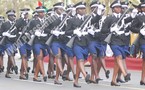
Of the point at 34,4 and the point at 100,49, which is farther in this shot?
the point at 34,4

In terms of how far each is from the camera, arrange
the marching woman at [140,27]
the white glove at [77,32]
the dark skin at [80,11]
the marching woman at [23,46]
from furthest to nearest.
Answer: the marching woman at [23,46], the dark skin at [80,11], the white glove at [77,32], the marching woman at [140,27]

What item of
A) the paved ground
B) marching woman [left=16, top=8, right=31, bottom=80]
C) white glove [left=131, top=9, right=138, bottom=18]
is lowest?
the paved ground

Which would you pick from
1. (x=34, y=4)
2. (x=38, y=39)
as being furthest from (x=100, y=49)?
(x=34, y=4)

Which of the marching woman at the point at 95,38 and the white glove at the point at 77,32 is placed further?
the marching woman at the point at 95,38

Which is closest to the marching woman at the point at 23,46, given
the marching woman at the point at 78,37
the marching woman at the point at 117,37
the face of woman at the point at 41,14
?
the face of woman at the point at 41,14

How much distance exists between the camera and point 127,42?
1116cm

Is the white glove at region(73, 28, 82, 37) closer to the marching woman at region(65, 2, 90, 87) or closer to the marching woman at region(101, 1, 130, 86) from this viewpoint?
the marching woman at region(65, 2, 90, 87)

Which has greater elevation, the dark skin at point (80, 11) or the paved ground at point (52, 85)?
the dark skin at point (80, 11)

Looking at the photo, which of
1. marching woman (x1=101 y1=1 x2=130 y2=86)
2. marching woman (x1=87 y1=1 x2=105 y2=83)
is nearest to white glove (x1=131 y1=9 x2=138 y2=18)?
marching woman (x1=101 y1=1 x2=130 y2=86)

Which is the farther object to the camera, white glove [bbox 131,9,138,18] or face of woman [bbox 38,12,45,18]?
face of woman [bbox 38,12,45,18]

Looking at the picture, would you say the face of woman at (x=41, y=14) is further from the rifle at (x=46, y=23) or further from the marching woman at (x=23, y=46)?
the marching woman at (x=23, y=46)

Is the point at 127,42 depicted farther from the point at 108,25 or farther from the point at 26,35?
the point at 26,35

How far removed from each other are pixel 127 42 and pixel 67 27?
4.74 feet

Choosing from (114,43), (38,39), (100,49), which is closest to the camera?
(114,43)
